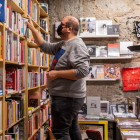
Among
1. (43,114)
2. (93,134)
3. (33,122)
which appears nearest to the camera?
(33,122)

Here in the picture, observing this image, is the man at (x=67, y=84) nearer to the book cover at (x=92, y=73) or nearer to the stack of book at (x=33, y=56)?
the stack of book at (x=33, y=56)

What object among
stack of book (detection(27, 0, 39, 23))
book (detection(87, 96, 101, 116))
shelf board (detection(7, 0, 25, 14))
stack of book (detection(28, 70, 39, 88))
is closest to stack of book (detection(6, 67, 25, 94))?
stack of book (detection(28, 70, 39, 88))

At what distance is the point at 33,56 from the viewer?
2.71 m

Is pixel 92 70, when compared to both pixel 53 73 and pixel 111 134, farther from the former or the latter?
pixel 53 73

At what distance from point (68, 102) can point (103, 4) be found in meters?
2.51

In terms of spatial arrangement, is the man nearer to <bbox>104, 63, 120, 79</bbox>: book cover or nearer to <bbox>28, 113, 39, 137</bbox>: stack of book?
<bbox>28, 113, 39, 137</bbox>: stack of book

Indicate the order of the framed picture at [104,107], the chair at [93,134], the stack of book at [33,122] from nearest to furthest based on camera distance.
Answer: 1. the stack of book at [33,122]
2. the chair at [93,134]
3. the framed picture at [104,107]

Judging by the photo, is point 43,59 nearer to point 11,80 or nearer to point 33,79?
point 33,79

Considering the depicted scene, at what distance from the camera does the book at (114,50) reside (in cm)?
334

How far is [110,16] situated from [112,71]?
3.31 ft

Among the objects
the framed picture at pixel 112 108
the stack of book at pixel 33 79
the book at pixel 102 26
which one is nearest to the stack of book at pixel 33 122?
the stack of book at pixel 33 79


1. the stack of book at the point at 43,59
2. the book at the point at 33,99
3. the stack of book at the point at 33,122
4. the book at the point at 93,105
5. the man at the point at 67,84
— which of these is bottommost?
the stack of book at the point at 33,122

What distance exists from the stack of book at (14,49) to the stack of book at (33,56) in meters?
0.23

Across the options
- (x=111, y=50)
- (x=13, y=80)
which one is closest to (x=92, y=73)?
(x=111, y=50)
